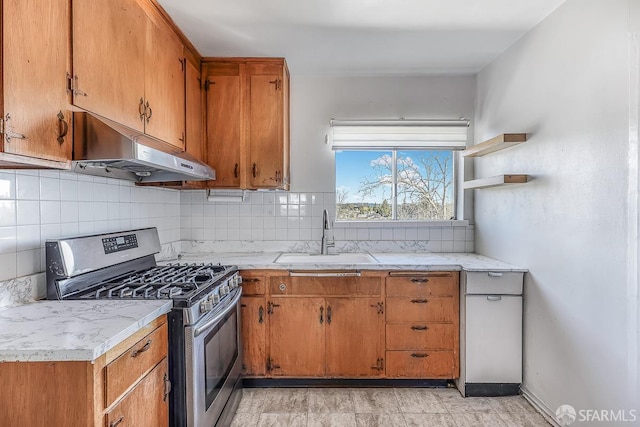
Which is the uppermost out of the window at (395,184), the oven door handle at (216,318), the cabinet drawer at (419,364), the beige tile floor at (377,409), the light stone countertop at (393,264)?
the window at (395,184)

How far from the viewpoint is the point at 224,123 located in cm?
278

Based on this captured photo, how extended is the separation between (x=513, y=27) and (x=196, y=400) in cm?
282

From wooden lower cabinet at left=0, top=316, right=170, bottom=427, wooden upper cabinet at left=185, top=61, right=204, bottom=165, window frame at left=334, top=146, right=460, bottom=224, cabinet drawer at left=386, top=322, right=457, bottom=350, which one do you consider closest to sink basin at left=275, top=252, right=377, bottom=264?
window frame at left=334, top=146, right=460, bottom=224

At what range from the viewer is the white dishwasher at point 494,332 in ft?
7.87

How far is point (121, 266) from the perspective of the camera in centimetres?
206

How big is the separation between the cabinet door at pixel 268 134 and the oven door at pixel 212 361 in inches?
37.3

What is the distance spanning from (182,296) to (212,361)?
0.43 meters

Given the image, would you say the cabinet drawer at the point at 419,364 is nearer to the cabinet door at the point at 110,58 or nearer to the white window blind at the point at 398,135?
the white window blind at the point at 398,135

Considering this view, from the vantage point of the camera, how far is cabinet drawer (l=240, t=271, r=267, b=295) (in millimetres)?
2504

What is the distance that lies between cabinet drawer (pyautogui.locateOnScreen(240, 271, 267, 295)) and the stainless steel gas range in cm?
19

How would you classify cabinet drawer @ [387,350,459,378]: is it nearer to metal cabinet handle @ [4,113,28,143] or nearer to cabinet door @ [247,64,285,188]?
cabinet door @ [247,64,285,188]

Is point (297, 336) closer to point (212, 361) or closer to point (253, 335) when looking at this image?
point (253, 335)

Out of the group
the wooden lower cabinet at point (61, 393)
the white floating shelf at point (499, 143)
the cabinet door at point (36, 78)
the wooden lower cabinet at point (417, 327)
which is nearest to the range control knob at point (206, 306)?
the wooden lower cabinet at point (61, 393)

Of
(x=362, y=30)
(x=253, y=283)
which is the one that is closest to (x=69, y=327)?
(x=253, y=283)
